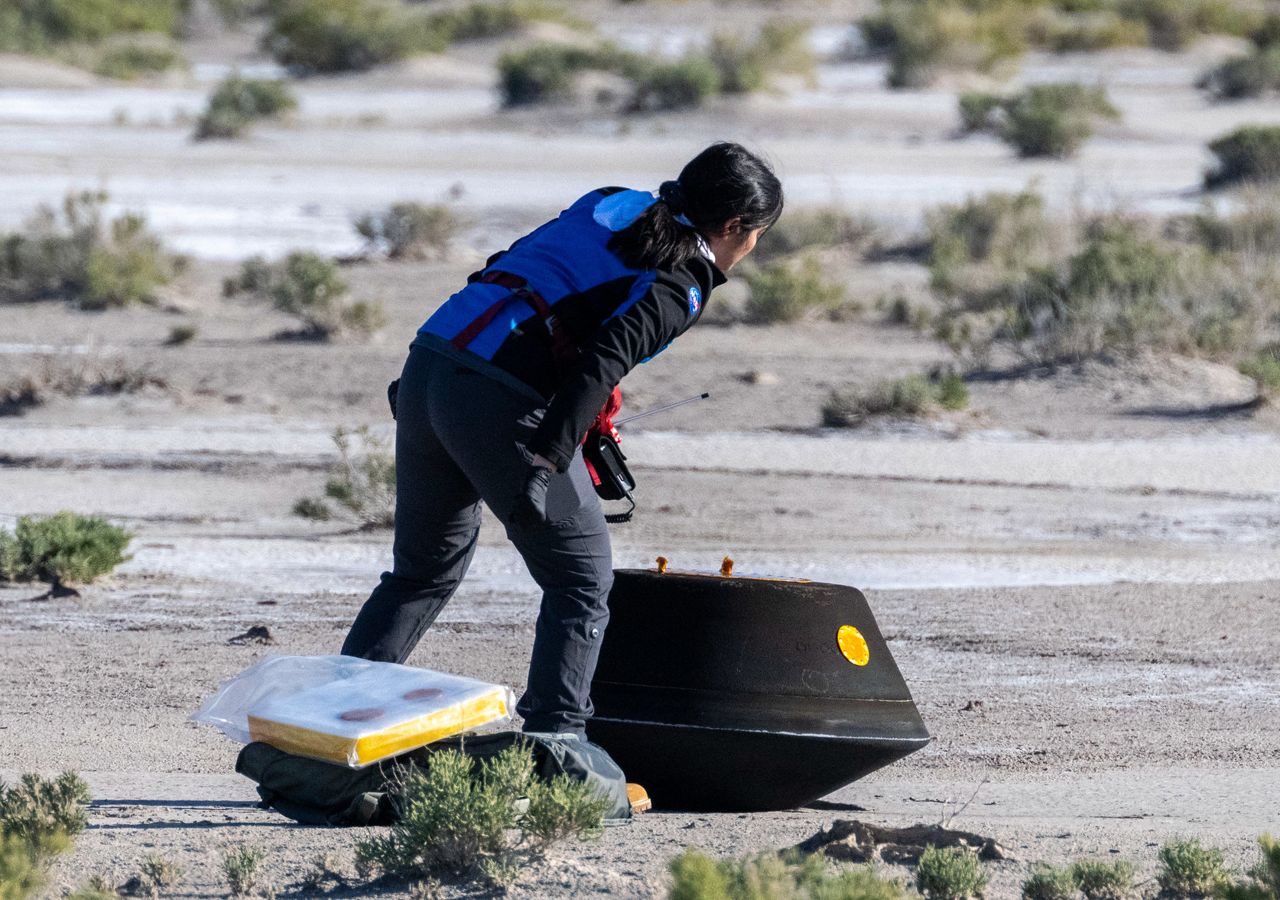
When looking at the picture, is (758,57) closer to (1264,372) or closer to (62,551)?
(1264,372)

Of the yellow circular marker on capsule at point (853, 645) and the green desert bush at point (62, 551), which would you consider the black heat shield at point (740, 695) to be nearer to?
the yellow circular marker on capsule at point (853, 645)

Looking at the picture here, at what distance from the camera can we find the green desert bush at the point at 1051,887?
14.1 ft

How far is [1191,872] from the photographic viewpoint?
4348 millimetres

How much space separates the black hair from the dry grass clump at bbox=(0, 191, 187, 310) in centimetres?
1668

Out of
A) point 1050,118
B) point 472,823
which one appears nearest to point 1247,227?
point 1050,118

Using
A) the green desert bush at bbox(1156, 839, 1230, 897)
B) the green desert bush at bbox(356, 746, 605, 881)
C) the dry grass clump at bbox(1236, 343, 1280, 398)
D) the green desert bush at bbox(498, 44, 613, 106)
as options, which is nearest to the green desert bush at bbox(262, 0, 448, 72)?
the green desert bush at bbox(498, 44, 613, 106)

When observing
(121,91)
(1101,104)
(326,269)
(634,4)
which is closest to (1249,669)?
(326,269)

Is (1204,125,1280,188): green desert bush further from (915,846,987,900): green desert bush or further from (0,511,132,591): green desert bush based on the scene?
(915,846,987,900): green desert bush

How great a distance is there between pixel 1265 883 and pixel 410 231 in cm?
2055

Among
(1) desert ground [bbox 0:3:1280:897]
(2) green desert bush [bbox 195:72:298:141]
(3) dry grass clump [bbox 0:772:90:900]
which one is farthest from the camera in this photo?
(2) green desert bush [bbox 195:72:298:141]

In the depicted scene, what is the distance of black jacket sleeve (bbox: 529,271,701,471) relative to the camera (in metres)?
4.62

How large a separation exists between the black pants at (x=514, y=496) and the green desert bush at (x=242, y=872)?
805mm

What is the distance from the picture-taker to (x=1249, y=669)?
7.67 metres

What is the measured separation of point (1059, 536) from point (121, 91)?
35732 mm
